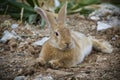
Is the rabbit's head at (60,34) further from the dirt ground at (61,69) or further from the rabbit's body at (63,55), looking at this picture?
the dirt ground at (61,69)

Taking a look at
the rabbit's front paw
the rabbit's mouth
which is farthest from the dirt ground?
the rabbit's mouth

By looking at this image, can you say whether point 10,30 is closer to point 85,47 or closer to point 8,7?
point 8,7

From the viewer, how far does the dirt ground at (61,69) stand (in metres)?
4.58

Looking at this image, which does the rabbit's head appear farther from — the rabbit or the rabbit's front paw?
the rabbit's front paw

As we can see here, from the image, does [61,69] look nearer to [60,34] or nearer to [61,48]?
[61,48]

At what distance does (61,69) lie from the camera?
15.8ft

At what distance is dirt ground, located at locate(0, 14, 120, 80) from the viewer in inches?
180

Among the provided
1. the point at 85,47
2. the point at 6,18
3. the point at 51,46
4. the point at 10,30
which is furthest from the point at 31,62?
the point at 6,18

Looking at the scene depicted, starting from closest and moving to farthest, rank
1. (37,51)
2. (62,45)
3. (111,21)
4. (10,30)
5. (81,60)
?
(62,45)
(81,60)
(37,51)
(10,30)
(111,21)

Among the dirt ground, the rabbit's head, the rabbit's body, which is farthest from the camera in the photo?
the rabbit's body

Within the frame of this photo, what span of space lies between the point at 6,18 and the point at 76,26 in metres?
1.14

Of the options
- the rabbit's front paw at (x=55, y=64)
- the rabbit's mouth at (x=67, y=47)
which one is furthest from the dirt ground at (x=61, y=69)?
the rabbit's mouth at (x=67, y=47)

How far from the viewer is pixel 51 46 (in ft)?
16.5

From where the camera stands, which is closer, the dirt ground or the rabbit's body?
the dirt ground
